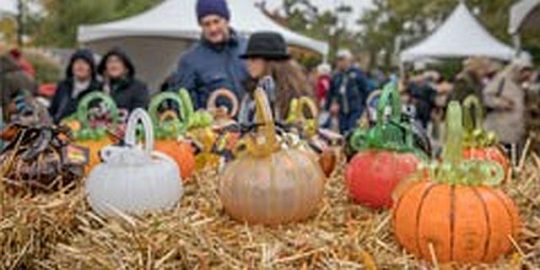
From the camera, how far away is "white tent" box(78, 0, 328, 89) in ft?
25.7

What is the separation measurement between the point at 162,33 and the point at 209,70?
4.43m

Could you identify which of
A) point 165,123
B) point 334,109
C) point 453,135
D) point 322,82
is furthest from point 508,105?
point 322,82

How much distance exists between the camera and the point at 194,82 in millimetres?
3670

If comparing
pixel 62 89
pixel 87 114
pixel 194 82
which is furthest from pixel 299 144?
pixel 62 89

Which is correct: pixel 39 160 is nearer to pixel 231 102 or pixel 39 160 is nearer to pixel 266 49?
pixel 231 102

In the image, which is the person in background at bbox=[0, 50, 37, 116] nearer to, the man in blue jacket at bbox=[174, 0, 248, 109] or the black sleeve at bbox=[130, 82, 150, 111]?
the black sleeve at bbox=[130, 82, 150, 111]

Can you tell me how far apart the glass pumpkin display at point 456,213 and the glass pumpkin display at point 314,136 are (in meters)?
0.59

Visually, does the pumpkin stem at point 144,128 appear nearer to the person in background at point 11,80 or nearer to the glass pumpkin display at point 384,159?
the glass pumpkin display at point 384,159

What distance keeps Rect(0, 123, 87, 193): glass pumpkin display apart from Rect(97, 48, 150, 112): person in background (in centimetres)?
200

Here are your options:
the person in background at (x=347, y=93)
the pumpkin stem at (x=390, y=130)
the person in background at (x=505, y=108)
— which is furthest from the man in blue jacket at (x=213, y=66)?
the person in background at (x=347, y=93)

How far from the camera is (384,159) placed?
6.74 ft

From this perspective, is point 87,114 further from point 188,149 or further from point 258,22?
point 258,22

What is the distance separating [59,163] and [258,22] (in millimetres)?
5802

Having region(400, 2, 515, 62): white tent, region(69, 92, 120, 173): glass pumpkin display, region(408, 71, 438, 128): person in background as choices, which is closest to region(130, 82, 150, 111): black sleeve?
region(69, 92, 120, 173): glass pumpkin display
